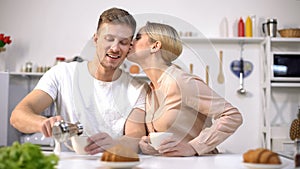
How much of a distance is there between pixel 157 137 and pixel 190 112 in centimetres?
16

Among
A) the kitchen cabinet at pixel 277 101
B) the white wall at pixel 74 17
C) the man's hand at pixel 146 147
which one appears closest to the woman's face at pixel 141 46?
the man's hand at pixel 146 147

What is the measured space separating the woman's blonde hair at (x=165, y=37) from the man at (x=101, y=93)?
0.19 feet

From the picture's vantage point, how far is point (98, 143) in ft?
3.64

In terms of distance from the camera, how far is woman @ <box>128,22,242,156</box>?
3.98 ft

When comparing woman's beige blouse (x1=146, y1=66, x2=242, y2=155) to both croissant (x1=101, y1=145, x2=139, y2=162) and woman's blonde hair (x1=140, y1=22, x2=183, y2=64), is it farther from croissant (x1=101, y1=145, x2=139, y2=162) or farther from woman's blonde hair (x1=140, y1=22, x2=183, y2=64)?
croissant (x1=101, y1=145, x2=139, y2=162)

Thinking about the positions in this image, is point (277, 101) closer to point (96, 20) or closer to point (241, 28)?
point (241, 28)

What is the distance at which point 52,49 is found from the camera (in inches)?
132

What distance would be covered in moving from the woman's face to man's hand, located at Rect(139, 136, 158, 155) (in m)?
0.27

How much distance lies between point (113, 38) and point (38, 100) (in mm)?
367

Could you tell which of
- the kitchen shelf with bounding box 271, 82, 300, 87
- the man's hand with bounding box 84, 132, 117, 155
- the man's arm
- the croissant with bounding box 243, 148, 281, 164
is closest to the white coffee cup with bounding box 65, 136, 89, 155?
the man's hand with bounding box 84, 132, 117, 155

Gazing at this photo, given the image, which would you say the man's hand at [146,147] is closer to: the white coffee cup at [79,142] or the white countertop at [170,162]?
the white countertop at [170,162]

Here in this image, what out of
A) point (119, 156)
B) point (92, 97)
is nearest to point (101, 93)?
point (92, 97)

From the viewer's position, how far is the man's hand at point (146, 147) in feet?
4.05

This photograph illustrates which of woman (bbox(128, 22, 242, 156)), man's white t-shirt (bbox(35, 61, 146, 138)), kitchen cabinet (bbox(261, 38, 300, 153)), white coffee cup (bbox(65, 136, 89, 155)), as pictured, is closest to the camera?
white coffee cup (bbox(65, 136, 89, 155))
